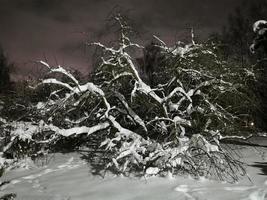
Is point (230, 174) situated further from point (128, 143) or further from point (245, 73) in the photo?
point (245, 73)

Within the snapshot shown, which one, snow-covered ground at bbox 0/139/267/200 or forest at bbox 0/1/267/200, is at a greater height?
forest at bbox 0/1/267/200

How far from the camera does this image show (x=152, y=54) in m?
10.5

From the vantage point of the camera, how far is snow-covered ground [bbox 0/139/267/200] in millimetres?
6312

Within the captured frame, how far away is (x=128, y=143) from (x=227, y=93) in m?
2.65

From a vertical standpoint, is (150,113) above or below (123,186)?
above

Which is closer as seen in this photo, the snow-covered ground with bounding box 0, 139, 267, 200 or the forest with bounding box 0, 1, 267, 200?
the snow-covered ground with bounding box 0, 139, 267, 200

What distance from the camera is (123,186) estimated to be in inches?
279

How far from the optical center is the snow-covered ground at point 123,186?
249 inches

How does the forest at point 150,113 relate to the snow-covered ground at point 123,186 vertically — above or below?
above

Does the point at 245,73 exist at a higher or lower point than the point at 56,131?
higher

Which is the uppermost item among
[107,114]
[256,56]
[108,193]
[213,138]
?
[256,56]

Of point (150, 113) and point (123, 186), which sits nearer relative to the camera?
point (123, 186)

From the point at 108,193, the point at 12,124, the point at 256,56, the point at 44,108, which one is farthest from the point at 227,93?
the point at 256,56

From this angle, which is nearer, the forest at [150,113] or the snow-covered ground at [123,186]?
the snow-covered ground at [123,186]
